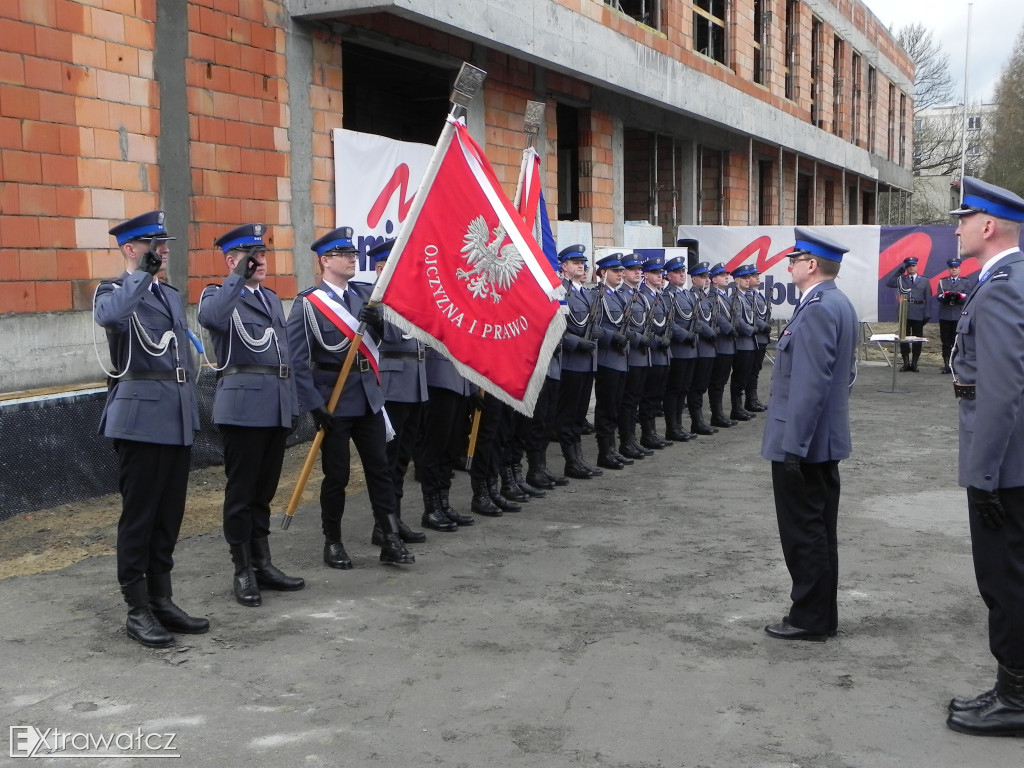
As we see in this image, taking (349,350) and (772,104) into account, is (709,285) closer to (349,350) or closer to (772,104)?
(349,350)

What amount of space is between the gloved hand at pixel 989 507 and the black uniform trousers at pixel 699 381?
24.3 feet

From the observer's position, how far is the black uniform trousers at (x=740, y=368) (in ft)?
41.1

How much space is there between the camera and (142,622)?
15.4 ft

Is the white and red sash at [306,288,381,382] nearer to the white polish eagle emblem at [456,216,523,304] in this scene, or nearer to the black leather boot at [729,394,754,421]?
the white polish eagle emblem at [456,216,523,304]

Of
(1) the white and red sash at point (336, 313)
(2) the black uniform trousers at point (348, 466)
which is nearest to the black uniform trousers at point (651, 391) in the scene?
(2) the black uniform trousers at point (348, 466)

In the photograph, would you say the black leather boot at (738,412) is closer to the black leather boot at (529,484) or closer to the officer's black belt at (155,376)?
the black leather boot at (529,484)

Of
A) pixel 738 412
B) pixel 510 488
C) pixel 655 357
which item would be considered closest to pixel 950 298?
pixel 738 412

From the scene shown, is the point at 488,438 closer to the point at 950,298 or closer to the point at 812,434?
the point at 812,434

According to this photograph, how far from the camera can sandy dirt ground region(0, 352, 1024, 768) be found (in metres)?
3.66

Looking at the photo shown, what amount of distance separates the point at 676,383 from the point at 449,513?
4481 mm

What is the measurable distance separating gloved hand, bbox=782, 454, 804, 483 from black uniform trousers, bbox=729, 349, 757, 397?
7903 mm

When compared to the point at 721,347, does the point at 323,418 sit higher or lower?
lower

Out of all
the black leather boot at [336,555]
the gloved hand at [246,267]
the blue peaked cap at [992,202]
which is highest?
the blue peaked cap at [992,202]

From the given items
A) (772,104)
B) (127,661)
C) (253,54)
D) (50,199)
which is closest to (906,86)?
(772,104)
